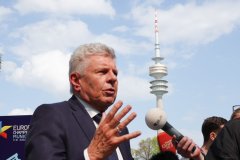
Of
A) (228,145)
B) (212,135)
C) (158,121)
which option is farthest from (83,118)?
(212,135)

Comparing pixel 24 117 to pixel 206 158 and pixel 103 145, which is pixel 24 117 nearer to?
pixel 206 158

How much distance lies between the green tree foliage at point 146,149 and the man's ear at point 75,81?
214 ft

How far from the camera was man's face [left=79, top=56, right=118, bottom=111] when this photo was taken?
3.14 m

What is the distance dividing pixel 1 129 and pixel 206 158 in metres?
6.82

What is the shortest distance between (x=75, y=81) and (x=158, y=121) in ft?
3.80

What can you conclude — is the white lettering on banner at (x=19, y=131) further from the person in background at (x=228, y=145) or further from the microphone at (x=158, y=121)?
the person in background at (x=228, y=145)

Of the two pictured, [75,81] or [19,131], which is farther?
[19,131]

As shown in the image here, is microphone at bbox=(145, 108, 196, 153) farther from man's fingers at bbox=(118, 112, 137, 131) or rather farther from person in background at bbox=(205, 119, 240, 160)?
man's fingers at bbox=(118, 112, 137, 131)

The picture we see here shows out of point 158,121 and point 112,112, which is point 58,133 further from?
point 158,121

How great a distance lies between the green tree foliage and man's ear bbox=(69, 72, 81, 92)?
65190 mm

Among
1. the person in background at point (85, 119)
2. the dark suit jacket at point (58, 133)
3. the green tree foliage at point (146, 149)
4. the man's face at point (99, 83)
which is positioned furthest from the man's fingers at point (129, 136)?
the green tree foliage at point (146, 149)

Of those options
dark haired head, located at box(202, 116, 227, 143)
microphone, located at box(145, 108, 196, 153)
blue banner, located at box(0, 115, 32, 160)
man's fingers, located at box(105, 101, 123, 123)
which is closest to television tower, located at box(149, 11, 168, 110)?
blue banner, located at box(0, 115, 32, 160)

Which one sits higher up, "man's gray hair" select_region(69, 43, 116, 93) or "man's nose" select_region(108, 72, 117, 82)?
"man's gray hair" select_region(69, 43, 116, 93)

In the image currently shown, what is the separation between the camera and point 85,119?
3.12 m
